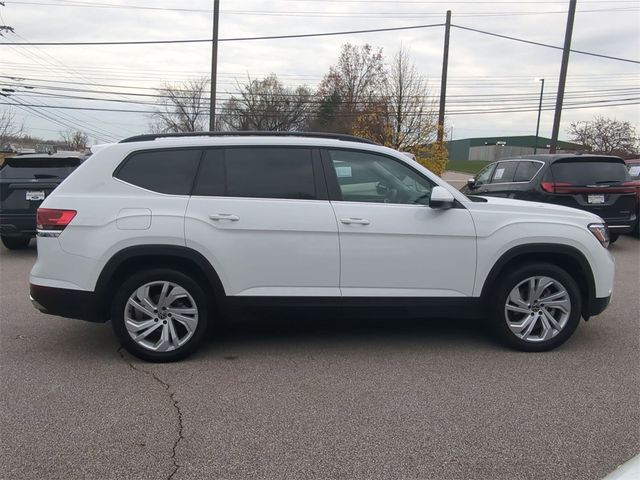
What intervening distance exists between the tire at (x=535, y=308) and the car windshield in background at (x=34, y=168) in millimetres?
7612

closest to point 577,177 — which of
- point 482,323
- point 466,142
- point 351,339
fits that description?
point 482,323

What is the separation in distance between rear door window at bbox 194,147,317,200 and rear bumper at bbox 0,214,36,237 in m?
5.83

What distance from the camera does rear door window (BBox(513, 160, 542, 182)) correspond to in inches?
372

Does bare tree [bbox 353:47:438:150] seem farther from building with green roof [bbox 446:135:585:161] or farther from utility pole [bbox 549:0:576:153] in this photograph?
building with green roof [bbox 446:135:585:161]

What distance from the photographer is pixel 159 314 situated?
4.20 metres

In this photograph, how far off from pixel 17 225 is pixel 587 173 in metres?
9.86

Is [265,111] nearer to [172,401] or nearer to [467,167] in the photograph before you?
[467,167]

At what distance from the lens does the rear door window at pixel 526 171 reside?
9.45 meters

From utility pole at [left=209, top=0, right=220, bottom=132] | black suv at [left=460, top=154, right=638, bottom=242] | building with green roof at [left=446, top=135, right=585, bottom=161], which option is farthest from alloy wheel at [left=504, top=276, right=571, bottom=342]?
building with green roof at [left=446, top=135, right=585, bottom=161]

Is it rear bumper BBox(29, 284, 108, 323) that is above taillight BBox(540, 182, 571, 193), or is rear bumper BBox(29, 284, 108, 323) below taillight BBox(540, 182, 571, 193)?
below

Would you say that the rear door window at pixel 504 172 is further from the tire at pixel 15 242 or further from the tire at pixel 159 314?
the tire at pixel 15 242

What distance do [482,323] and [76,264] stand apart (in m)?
3.86

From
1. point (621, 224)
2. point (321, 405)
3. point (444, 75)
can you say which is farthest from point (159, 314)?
point (444, 75)

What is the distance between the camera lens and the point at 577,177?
359 inches
